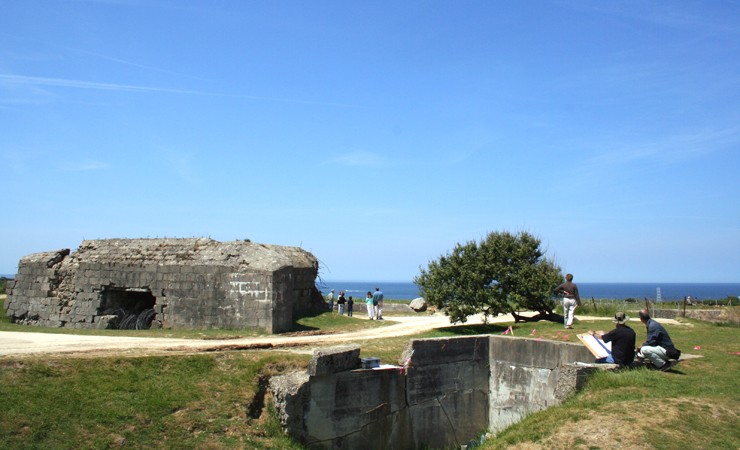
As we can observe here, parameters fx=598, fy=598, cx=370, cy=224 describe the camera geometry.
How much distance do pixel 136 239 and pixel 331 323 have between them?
896cm

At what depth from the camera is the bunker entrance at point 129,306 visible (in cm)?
2341

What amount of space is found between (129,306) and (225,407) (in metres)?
14.8

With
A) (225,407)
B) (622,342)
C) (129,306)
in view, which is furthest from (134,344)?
(622,342)

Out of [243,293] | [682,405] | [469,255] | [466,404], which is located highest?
[469,255]

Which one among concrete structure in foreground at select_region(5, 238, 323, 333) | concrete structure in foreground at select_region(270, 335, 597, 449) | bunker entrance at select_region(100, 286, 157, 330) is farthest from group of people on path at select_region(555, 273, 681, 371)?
bunker entrance at select_region(100, 286, 157, 330)

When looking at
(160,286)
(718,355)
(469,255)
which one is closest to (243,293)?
(160,286)

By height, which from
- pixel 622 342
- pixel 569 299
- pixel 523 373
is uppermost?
pixel 569 299

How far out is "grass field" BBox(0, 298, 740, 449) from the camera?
10.1 metres

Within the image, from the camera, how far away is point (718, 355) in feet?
49.6

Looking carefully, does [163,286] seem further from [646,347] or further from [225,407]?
[646,347]

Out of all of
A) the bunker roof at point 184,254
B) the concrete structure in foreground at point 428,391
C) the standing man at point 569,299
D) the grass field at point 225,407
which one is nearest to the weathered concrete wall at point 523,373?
the concrete structure in foreground at point 428,391

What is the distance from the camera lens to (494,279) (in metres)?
22.2

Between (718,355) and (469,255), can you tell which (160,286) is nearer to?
(469,255)

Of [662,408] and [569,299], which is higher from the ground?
[569,299]
